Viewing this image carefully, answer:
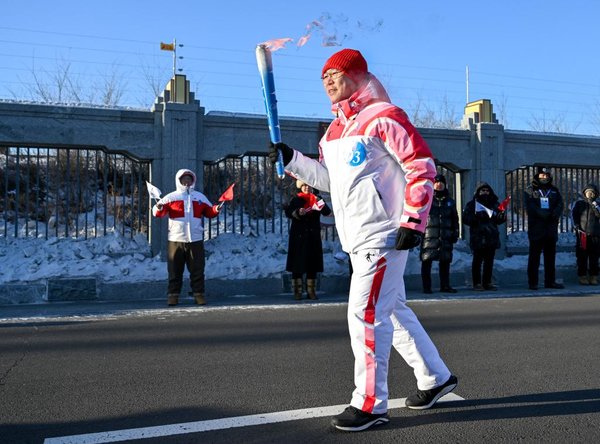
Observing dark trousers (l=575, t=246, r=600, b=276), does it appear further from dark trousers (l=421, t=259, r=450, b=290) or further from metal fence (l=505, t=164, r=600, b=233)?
dark trousers (l=421, t=259, r=450, b=290)

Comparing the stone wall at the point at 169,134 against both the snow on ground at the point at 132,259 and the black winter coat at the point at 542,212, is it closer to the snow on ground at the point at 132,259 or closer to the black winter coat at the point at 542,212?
the snow on ground at the point at 132,259

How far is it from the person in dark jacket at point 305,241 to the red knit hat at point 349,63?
20.4 feet

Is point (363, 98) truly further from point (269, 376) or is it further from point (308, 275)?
point (308, 275)

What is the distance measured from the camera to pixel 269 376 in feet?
15.7

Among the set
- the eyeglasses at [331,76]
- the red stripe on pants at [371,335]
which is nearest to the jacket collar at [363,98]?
the eyeglasses at [331,76]

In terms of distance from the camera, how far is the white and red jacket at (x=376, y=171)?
11.5 ft

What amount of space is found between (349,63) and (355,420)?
1.97 m

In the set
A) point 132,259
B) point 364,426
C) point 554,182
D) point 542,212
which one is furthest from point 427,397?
point 554,182

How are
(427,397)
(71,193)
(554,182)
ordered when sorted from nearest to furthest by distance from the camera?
(427,397)
(71,193)
(554,182)

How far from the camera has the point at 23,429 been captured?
11.8 feet

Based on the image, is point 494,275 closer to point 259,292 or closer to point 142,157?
point 259,292

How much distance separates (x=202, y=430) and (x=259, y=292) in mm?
7805

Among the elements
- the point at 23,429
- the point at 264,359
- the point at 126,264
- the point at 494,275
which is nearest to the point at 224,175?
the point at 126,264

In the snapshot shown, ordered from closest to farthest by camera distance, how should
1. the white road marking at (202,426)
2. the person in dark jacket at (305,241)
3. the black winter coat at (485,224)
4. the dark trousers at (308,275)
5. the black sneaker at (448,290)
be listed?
the white road marking at (202,426) → the person in dark jacket at (305,241) → the dark trousers at (308,275) → the black sneaker at (448,290) → the black winter coat at (485,224)
